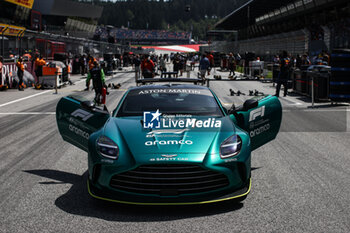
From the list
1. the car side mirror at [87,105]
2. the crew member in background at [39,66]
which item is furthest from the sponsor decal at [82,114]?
the crew member in background at [39,66]

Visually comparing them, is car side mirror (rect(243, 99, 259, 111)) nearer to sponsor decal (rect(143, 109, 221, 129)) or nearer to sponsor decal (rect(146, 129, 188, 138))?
sponsor decal (rect(143, 109, 221, 129))

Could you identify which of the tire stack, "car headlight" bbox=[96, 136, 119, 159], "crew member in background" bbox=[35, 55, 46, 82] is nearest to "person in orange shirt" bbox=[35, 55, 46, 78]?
"crew member in background" bbox=[35, 55, 46, 82]

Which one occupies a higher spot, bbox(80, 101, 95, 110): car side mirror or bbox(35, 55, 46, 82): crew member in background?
bbox(35, 55, 46, 82): crew member in background

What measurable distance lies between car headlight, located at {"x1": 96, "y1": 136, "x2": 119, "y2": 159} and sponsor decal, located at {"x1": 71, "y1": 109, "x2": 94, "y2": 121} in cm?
117

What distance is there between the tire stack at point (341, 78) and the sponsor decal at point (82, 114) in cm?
1213

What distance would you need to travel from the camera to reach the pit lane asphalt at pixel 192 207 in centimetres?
458

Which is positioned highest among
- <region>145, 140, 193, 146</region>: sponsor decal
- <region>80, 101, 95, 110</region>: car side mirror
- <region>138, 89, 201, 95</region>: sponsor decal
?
<region>138, 89, 201, 95</region>: sponsor decal

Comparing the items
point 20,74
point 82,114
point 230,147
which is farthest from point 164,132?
point 20,74

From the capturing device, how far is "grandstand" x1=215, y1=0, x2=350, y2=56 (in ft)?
118

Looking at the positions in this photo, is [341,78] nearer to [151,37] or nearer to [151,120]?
[151,120]

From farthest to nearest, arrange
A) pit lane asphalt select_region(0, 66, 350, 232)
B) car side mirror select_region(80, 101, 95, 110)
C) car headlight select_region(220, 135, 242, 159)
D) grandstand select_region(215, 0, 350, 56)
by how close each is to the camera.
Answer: grandstand select_region(215, 0, 350, 56)
car side mirror select_region(80, 101, 95, 110)
car headlight select_region(220, 135, 242, 159)
pit lane asphalt select_region(0, 66, 350, 232)

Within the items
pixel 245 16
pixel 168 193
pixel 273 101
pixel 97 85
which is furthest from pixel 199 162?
pixel 245 16

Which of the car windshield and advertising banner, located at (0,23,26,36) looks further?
advertising banner, located at (0,23,26,36)

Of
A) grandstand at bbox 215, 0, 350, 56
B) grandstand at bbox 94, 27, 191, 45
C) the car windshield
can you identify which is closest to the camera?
the car windshield
